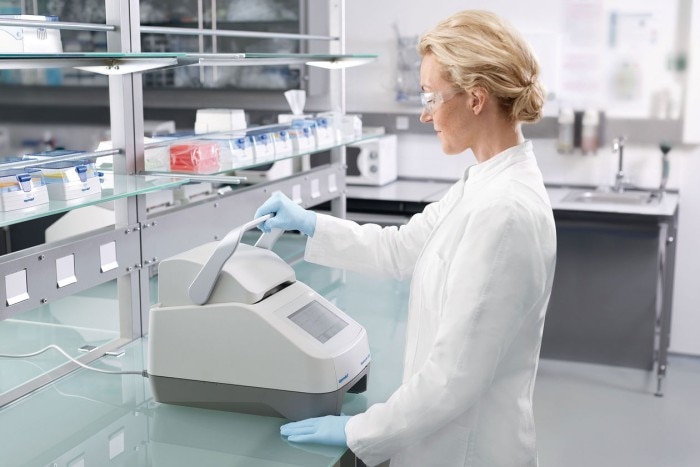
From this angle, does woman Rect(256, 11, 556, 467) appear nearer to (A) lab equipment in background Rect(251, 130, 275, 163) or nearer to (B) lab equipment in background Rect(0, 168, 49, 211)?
Result: (B) lab equipment in background Rect(0, 168, 49, 211)

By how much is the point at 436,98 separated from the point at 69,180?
74 cm

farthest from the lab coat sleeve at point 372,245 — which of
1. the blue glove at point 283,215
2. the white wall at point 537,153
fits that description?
the white wall at point 537,153

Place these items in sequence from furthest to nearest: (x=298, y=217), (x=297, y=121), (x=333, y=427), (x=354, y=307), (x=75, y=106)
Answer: (x=75, y=106) < (x=297, y=121) < (x=354, y=307) < (x=298, y=217) < (x=333, y=427)

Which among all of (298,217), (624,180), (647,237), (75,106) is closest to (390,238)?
(298,217)

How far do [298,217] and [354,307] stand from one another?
0.61 meters

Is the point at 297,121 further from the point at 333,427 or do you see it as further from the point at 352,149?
the point at 352,149

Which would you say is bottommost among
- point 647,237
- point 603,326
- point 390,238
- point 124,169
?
point 603,326

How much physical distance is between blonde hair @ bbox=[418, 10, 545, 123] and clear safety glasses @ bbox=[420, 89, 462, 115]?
2cm

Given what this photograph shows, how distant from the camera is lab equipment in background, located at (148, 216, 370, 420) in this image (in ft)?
5.03

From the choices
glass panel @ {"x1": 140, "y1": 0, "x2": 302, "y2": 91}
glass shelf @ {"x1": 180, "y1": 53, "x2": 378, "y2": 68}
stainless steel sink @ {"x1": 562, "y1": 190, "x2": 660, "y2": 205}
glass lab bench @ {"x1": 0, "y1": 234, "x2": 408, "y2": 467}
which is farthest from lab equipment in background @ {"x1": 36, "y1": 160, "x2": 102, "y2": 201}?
stainless steel sink @ {"x1": 562, "y1": 190, "x2": 660, "y2": 205}

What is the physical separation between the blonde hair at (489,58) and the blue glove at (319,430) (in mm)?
650

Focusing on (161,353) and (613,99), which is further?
(613,99)

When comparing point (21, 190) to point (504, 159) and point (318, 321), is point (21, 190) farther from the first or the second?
point (504, 159)

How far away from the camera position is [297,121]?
8.75 ft
